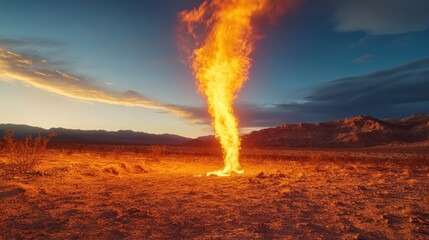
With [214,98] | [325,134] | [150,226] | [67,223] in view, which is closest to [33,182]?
[67,223]

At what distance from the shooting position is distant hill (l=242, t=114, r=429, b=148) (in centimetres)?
9938

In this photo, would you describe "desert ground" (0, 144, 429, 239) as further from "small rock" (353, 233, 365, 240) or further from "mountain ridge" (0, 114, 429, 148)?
"mountain ridge" (0, 114, 429, 148)

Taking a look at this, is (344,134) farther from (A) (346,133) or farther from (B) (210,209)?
(B) (210,209)

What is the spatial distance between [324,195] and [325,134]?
108 metres

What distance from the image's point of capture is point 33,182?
12.3 meters

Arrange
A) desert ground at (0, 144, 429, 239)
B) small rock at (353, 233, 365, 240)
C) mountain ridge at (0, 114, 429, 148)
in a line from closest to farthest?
small rock at (353, 233, 365, 240) → desert ground at (0, 144, 429, 239) → mountain ridge at (0, 114, 429, 148)

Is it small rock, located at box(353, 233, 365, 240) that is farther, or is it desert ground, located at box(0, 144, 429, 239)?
desert ground, located at box(0, 144, 429, 239)

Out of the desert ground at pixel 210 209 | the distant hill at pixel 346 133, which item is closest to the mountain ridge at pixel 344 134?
the distant hill at pixel 346 133

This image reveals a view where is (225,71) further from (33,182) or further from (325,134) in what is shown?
(325,134)


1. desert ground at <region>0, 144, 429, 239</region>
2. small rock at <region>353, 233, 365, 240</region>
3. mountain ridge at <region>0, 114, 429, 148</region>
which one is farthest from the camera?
mountain ridge at <region>0, 114, 429, 148</region>

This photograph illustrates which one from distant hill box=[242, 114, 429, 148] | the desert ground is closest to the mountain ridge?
distant hill box=[242, 114, 429, 148]

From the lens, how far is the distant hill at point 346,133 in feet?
326

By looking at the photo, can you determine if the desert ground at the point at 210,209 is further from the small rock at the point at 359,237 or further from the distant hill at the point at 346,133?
the distant hill at the point at 346,133

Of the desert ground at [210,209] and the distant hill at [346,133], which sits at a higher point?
the distant hill at [346,133]
